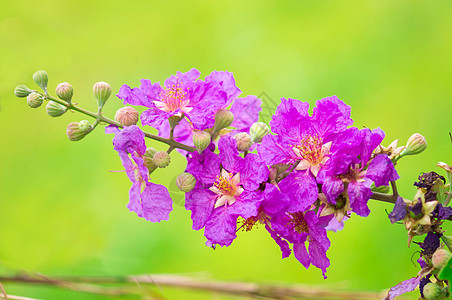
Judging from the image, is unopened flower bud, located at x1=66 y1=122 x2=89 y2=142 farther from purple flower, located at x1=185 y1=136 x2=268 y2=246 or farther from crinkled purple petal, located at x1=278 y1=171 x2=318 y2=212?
crinkled purple petal, located at x1=278 y1=171 x2=318 y2=212

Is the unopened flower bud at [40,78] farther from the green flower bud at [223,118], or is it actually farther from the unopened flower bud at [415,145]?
the unopened flower bud at [415,145]

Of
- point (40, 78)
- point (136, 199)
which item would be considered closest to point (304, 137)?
point (136, 199)

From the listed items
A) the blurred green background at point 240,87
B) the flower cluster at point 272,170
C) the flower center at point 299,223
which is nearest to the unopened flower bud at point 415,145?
the flower cluster at point 272,170

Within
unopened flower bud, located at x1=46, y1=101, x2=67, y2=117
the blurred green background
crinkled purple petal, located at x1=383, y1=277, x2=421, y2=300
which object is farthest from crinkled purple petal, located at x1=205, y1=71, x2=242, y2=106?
the blurred green background

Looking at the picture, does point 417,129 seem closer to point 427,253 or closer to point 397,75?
point 397,75

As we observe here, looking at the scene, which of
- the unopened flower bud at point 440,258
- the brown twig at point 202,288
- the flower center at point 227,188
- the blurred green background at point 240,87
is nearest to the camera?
the unopened flower bud at point 440,258

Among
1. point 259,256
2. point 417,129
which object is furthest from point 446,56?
point 259,256

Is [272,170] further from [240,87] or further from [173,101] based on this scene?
[240,87]
